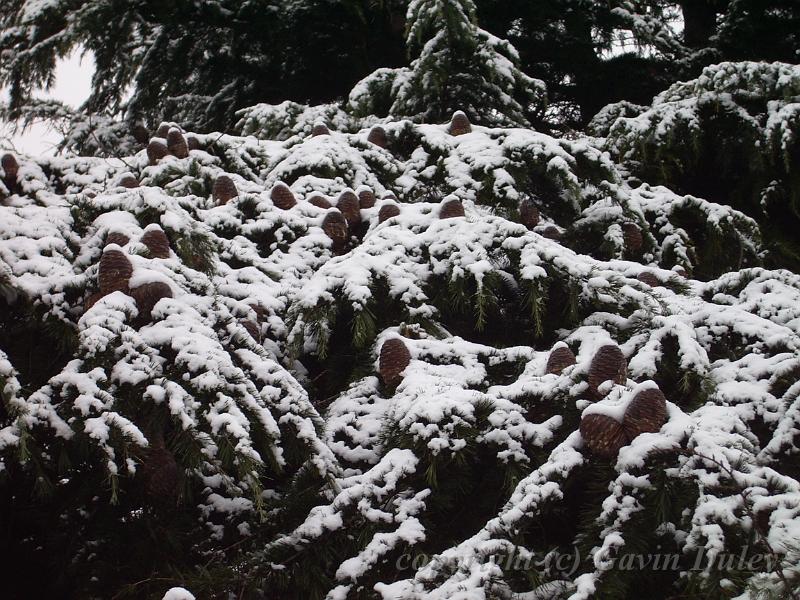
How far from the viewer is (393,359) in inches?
64.8

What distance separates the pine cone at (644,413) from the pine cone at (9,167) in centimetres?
191

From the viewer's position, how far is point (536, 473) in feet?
3.98

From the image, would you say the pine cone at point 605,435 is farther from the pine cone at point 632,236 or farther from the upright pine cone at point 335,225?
the pine cone at point 632,236

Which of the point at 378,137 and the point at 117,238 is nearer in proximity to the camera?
the point at 117,238

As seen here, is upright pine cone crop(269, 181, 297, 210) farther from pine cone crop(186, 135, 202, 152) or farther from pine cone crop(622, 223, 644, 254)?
pine cone crop(622, 223, 644, 254)

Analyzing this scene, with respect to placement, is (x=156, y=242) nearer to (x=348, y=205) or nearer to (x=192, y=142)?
(x=348, y=205)

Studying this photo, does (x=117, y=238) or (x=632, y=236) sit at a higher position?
(x=632, y=236)

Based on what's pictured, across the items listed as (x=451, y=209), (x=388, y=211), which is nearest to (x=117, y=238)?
(x=388, y=211)

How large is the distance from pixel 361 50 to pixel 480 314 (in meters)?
3.55

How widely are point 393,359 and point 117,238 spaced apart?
0.74 meters

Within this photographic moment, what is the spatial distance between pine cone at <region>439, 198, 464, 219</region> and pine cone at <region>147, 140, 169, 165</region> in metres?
1.22

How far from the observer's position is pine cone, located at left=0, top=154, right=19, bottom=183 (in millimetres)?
2029

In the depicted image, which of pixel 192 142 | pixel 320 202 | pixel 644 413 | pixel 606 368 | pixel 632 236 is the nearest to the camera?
pixel 644 413

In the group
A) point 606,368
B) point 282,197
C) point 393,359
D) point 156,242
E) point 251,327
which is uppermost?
point 282,197
